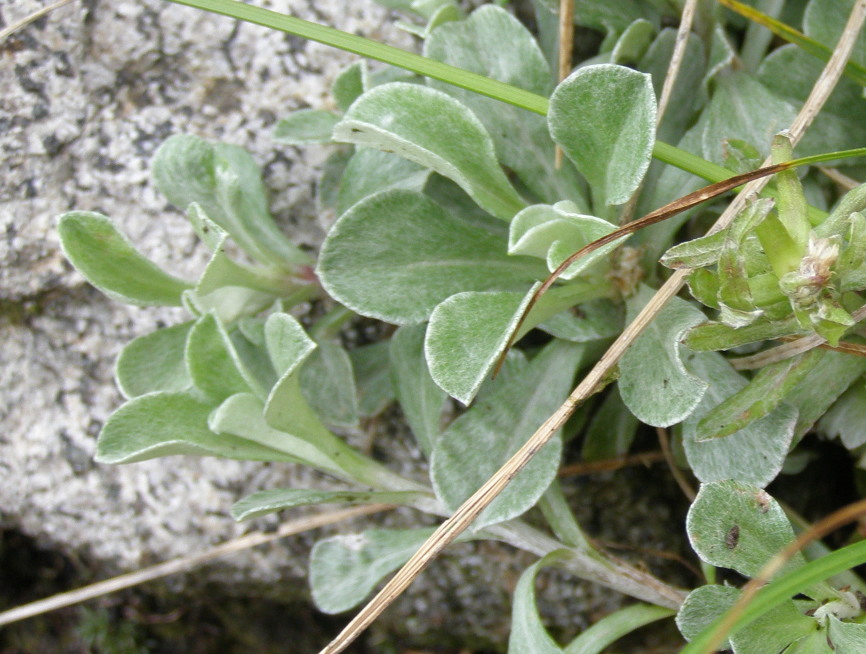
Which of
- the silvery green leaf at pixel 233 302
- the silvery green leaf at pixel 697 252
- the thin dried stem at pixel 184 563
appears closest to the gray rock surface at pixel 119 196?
the thin dried stem at pixel 184 563

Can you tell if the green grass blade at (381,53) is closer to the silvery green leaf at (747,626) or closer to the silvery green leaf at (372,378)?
the silvery green leaf at (372,378)

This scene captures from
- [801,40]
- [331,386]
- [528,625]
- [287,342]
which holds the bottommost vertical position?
[528,625]

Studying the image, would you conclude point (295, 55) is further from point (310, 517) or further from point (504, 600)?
point (504, 600)

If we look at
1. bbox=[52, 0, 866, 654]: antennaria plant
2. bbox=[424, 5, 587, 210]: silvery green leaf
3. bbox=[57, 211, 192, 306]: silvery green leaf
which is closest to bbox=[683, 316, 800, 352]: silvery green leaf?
bbox=[52, 0, 866, 654]: antennaria plant

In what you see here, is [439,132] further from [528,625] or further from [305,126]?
[528,625]

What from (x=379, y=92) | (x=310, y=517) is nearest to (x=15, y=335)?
(x=310, y=517)

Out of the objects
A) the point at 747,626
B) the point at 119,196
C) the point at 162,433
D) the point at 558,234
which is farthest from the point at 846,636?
the point at 119,196
